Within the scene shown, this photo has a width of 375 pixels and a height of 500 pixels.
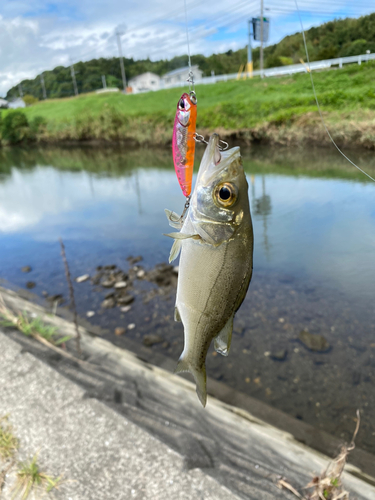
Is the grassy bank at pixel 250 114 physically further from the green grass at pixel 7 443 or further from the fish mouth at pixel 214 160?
the green grass at pixel 7 443

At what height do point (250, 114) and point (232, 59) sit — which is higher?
point (232, 59)

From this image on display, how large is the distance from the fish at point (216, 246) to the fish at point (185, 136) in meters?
0.07

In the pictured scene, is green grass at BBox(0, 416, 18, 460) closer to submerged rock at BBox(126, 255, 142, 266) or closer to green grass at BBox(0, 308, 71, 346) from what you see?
green grass at BBox(0, 308, 71, 346)

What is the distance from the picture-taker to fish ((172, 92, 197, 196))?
112 centimetres

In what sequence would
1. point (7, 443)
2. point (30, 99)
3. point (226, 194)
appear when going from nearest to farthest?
point (226, 194) < point (7, 443) < point (30, 99)

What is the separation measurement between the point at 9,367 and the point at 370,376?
17.2 feet

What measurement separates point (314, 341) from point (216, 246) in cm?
534

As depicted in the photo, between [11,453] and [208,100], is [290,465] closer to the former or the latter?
[11,453]

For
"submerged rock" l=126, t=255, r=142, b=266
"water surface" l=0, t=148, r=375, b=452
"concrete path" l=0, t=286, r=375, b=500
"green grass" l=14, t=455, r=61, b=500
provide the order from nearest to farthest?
"green grass" l=14, t=455, r=61, b=500 < "concrete path" l=0, t=286, r=375, b=500 < "water surface" l=0, t=148, r=375, b=452 < "submerged rock" l=126, t=255, r=142, b=266

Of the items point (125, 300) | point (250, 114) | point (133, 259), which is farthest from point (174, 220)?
point (250, 114)

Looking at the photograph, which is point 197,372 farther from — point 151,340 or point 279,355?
point 151,340

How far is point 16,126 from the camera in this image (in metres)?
38.2

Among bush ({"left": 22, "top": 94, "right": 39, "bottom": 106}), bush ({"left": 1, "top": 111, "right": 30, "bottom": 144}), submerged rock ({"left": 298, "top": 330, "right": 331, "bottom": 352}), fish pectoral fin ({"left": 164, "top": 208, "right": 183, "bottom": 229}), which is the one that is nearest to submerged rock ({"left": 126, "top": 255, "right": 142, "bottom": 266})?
submerged rock ({"left": 298, "top": 330, "right": 331, "bottom": 352})

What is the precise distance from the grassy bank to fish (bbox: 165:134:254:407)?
7666 millimetres
